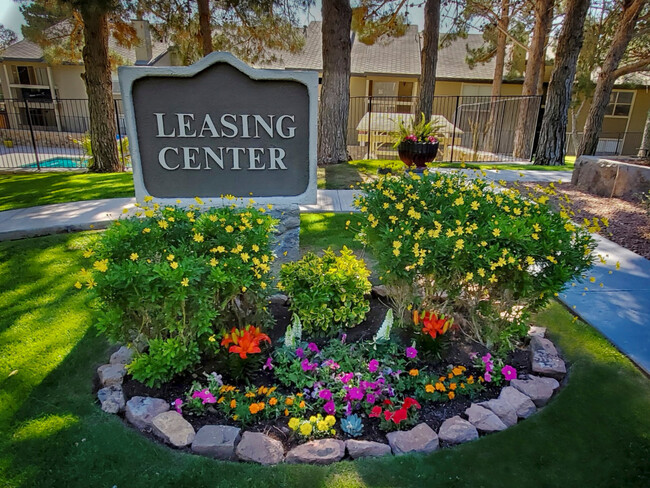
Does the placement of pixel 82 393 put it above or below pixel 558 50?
below

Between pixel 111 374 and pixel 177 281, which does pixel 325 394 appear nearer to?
pixel 177 281

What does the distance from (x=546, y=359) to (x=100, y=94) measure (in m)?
10.0

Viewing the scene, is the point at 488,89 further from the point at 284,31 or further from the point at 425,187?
the point at 425,187

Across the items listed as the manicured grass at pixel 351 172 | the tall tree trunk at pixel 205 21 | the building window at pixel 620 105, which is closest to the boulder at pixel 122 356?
the manicured grass at pixel 351 172

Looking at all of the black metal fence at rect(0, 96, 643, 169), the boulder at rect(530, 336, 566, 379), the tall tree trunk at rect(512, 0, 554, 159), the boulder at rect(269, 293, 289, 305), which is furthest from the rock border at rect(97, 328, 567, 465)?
the black metal fence at rect(0, 96, 643, 169)

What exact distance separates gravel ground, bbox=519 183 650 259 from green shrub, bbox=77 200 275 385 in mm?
4126

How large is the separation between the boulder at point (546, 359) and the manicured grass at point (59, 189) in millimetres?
6018

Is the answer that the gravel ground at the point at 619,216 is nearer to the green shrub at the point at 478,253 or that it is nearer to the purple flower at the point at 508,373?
the green shrub at the point at 478,253

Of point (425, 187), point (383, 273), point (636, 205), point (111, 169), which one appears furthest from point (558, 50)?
point (111, 169)

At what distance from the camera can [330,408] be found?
86.4 inches

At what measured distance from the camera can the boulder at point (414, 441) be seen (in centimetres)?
202

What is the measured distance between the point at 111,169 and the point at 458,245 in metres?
9.66

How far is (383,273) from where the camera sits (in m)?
2.81

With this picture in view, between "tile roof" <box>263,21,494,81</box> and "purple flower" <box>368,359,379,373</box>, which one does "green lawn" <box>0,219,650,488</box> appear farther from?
"tile roof" <box>263,21,494,81</box>
